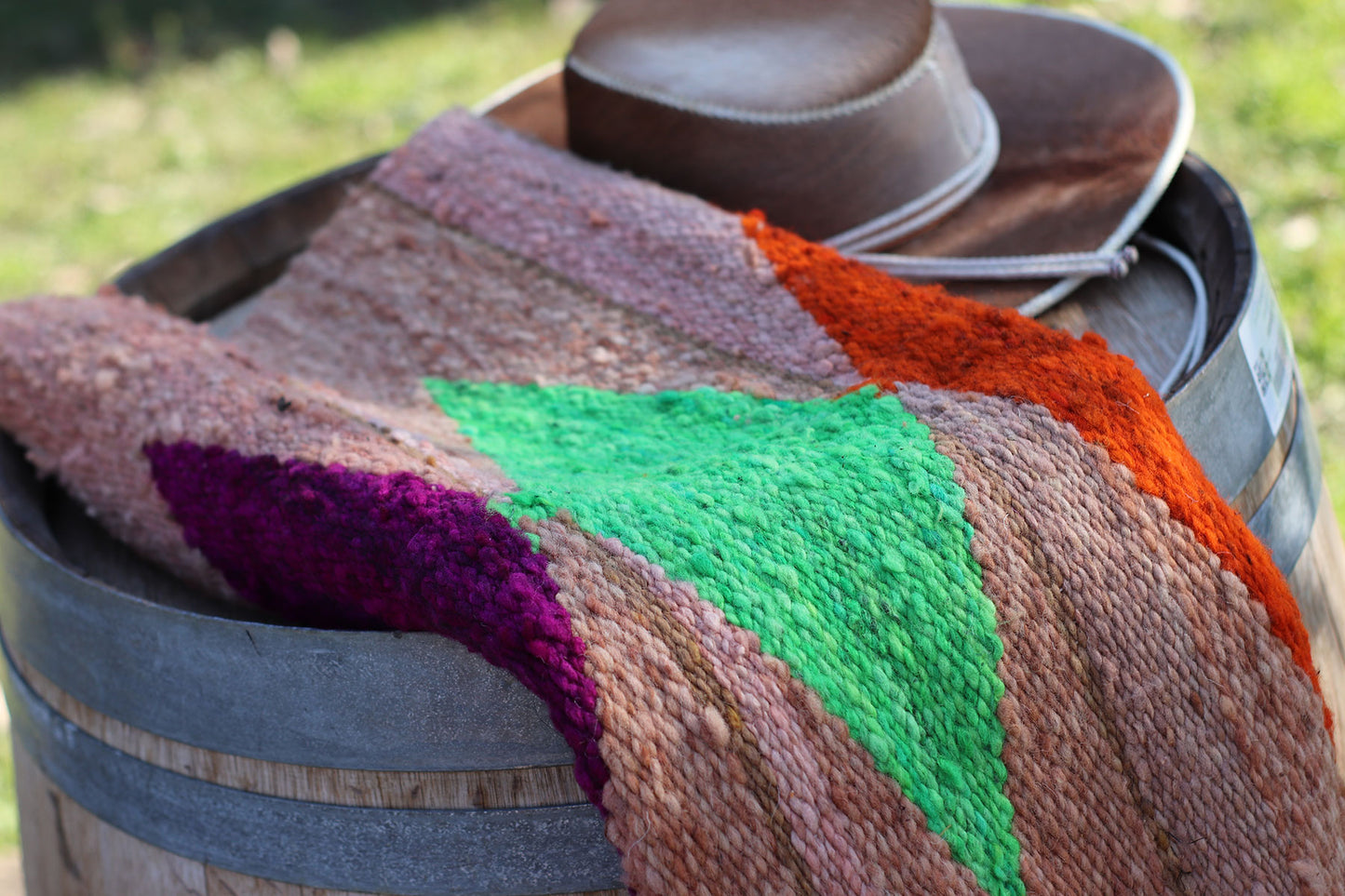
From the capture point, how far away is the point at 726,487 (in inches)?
28.9

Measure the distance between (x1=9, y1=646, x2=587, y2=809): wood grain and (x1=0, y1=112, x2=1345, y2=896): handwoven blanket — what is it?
0.28ft

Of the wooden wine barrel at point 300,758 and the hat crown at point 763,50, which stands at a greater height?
the hat crown at point 763,50

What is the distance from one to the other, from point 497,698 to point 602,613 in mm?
95

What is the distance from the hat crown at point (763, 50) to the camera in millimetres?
1028

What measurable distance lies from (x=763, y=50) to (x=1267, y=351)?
493mm

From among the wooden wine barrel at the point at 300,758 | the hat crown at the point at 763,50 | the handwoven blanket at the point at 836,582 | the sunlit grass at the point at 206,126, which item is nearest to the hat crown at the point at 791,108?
the hat crown at the point at 763,50

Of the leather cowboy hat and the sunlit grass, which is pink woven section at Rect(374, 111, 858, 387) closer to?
the leather cowboy hat

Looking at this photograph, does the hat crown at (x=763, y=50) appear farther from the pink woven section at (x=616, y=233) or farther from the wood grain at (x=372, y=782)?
the wood grain at (x=372, y=782)

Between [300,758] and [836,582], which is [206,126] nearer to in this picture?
[300,758]

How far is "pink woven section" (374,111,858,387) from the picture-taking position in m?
0.94

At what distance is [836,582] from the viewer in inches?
26.8

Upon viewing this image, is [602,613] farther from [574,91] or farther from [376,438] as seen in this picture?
[574,91]

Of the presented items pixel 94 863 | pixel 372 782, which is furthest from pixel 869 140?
pixel 94 863

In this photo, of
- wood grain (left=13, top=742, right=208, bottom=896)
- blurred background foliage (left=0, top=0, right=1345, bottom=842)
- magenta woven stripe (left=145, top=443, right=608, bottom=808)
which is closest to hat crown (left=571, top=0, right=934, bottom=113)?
magenta woven stripe (left=145, top=443, right=608, bottom=808)
